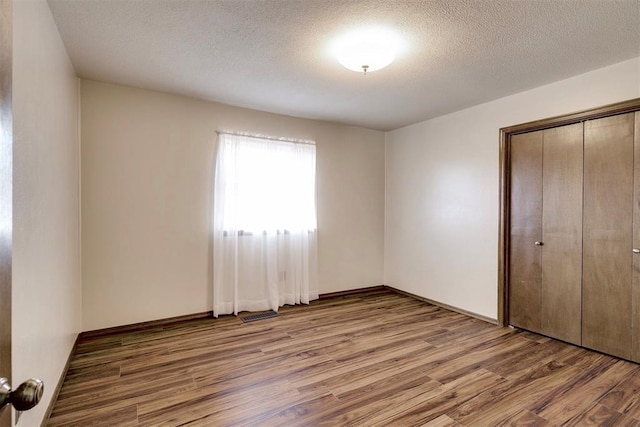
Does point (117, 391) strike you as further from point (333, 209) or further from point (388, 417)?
point (333, 209)

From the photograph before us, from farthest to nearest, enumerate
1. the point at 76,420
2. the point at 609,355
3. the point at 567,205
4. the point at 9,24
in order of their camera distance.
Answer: the point at 567,205, the point at 609,355, the point at 76,420, the point at 9,24

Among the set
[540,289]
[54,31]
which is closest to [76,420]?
[54,31]

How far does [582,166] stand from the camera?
2.94 m

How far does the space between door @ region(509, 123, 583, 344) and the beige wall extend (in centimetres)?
287

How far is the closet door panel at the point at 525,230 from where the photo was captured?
130 inches

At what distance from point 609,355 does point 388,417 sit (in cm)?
229

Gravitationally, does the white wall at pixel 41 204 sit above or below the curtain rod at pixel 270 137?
below

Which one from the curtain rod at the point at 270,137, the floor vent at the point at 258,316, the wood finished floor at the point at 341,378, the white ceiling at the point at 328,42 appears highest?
the white ceiling at the point at 328,42

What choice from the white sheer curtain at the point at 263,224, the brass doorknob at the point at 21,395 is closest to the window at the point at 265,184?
the white sheer curtain at the point at 263,224

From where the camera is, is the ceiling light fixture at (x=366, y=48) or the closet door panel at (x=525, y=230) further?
the closet door panel at (x=525, y=230)

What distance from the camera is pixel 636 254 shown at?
8.66 ft

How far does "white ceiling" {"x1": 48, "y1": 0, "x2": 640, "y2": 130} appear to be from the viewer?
6.55ft

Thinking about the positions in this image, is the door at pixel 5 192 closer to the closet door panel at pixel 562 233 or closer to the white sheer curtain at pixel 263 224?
the white sheer curtain at pixel 263 224

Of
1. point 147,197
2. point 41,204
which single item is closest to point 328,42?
point 41,204
